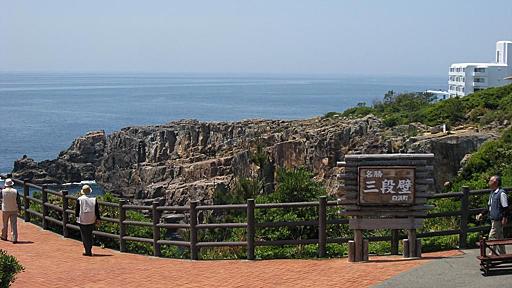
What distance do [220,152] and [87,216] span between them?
54.9m

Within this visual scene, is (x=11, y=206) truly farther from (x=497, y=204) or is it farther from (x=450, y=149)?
(x=450, y=149)

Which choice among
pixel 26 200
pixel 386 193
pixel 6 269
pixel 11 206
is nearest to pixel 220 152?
pixel 26 200

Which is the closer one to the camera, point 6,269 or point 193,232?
point 6,269

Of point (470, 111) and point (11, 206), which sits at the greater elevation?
point (11, 206)

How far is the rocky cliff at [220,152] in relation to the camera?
5062 cm

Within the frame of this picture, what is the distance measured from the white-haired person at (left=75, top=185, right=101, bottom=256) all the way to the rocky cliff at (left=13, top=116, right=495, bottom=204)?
98.9ft

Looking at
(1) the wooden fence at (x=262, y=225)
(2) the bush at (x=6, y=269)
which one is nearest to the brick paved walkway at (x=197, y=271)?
(1) the wooden fence at (x=262, y=225)

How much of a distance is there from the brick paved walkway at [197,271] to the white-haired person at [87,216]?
34cm

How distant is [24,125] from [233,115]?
136ft

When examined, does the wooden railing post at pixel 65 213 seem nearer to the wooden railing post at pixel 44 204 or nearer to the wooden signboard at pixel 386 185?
the wooden railing post at pixel 44 204

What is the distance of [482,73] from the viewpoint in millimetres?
122062

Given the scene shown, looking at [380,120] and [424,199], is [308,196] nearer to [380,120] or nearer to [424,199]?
[424,199]

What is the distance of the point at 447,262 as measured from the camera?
11.8 m

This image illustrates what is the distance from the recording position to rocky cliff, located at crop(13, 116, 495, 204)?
1993 inches
